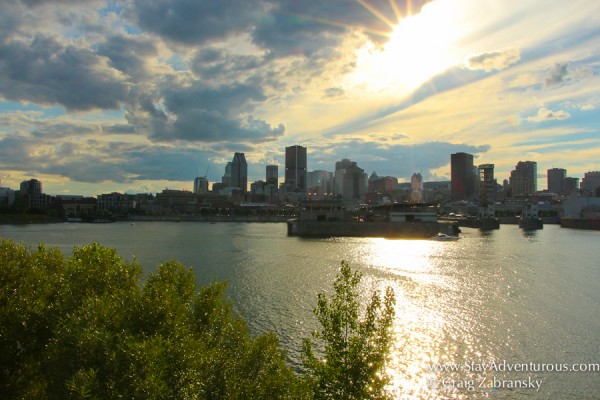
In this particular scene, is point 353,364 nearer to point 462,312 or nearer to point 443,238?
point 462,312

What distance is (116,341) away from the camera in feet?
46.4

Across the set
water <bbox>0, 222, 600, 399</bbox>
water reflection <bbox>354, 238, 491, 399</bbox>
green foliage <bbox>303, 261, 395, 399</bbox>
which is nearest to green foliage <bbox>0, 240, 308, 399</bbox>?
green foliage <bbox>303, 261, 395, 399</bbox>

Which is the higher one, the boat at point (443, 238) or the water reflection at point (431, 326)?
the boat at point (443, 238)

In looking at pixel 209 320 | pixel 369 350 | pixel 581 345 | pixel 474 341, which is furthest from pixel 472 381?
pixel 209 320

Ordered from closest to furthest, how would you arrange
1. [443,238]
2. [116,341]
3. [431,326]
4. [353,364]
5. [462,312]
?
[116,341], [353,364], [431,326], [462,312], [443,238]

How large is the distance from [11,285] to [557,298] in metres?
57.3

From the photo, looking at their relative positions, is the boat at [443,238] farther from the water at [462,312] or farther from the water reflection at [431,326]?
the water reflection at [431,326]

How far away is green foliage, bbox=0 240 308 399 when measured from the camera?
12953 mm

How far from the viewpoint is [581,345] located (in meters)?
35.3

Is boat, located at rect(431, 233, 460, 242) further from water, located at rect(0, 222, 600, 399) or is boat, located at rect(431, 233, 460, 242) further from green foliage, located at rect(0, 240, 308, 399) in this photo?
green foliage, located at rect(0, 240, 308, 399)

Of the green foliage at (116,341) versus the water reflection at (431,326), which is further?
the water reflection at (431,326)

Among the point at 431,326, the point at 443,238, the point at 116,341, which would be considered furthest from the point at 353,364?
the point at 443,238

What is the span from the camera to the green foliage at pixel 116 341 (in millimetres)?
12953

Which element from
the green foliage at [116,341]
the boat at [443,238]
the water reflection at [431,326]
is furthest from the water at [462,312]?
the boat at [443,238]
